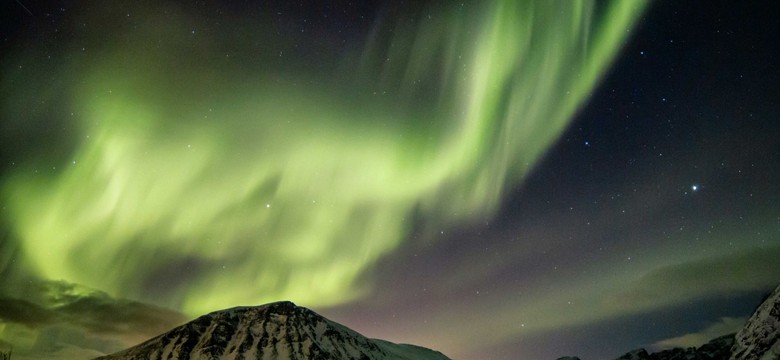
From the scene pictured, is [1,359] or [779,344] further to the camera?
[779,344]

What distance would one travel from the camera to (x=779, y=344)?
184250mm

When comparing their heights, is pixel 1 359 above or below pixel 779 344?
above

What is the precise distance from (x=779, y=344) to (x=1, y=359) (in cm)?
23791

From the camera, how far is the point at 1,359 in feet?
340
